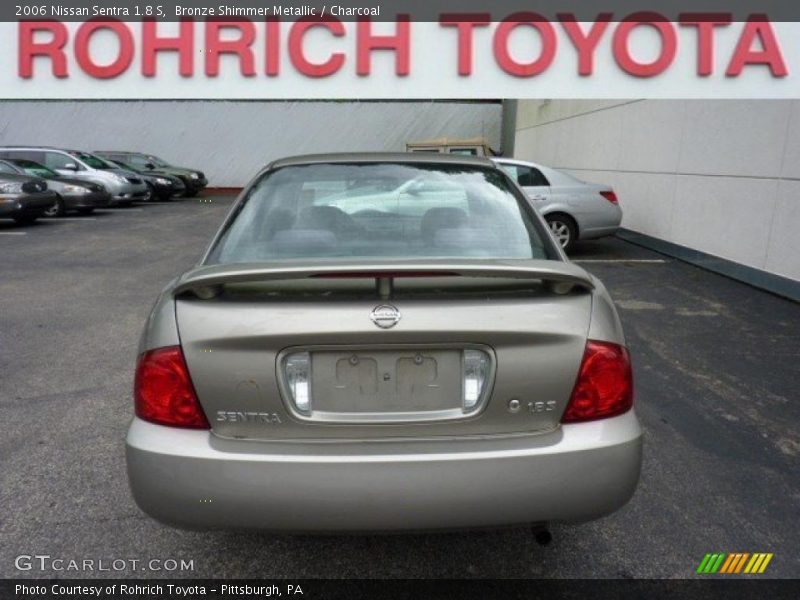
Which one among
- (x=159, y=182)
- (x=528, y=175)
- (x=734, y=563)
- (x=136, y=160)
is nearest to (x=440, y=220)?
(x=734, y=563)

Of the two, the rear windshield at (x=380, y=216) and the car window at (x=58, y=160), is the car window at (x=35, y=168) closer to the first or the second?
the car window at (x=58, y=160)

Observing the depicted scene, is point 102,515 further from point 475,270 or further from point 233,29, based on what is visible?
point 233,29

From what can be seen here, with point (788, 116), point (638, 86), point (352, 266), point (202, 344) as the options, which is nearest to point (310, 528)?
point (202, 344)

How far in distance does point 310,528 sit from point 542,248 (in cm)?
142

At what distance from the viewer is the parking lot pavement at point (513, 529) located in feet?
8.71

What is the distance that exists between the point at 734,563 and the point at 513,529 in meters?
0.97

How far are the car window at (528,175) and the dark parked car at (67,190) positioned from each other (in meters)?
11.1

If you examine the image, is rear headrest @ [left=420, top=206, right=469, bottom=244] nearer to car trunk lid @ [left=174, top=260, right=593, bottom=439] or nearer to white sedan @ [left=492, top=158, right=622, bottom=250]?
car trunk lid @ [left=174, top=260, right=593, bottom=439]

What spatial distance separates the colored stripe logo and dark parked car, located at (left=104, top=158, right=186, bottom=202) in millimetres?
21487

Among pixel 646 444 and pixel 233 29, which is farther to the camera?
pixel 233 29

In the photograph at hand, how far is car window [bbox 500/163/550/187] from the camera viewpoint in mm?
10508

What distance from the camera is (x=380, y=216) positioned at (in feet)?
9.64

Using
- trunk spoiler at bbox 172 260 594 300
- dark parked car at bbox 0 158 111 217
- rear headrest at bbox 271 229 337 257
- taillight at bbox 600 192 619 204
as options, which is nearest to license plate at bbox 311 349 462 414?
trunk spoiler at bbox 172 260 594 300

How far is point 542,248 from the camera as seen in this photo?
2.76m
